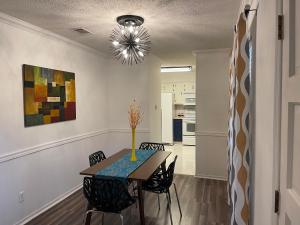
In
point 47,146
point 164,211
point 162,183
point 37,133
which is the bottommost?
point 164,211

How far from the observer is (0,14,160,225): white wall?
2740mm

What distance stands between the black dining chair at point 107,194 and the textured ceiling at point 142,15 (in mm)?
1736

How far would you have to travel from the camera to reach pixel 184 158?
622cm

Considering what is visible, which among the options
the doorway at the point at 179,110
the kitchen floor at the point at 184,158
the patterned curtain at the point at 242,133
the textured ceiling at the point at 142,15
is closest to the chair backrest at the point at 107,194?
the patterned curtain at the point at 242,133

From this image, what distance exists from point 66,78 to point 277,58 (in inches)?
131

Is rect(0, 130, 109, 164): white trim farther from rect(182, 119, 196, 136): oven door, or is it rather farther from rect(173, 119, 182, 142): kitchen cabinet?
rect(173, 119, 182, 142): kitchen cabinet

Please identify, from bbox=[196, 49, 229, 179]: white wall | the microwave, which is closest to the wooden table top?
bbox=[196, 49, 229, 179]: white wall

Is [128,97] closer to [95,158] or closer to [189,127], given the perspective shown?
[95,158]

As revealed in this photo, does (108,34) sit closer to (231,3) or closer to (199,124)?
(231,3)

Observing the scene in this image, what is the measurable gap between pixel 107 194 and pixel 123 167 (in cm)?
47

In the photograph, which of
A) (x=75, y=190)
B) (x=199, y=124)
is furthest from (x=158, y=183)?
(x=199, y=124)

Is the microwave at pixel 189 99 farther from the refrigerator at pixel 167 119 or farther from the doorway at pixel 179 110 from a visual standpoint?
the refrigerator at pixel 167 119

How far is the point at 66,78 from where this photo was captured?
373cm

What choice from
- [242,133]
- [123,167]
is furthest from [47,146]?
[242,133]
